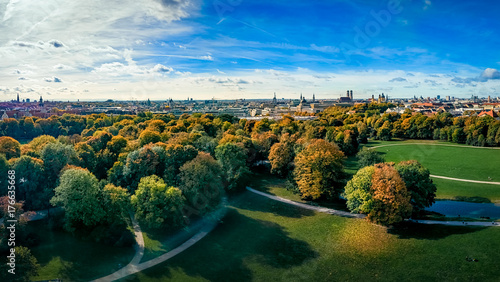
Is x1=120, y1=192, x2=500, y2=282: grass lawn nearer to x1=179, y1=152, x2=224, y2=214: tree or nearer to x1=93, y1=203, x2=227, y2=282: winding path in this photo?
x1=93, y1=203, x2=227, y2=282: winding path

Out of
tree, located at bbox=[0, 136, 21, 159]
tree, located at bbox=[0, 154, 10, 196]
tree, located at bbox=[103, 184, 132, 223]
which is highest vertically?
tree, located at bbox=[0, 136, 21, 159]

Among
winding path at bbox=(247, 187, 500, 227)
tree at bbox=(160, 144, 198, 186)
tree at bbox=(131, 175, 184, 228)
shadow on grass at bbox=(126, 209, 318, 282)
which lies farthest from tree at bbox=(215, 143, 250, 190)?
tree at bbox=(131, 175, 184, 228)

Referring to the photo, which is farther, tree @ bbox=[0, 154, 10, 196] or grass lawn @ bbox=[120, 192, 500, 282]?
tree @ bbox=[0, 154, 10, 196]

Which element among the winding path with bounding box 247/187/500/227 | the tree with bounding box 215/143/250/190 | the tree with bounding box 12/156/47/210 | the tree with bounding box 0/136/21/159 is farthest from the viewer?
the tree with bounding box 215/143/250/190

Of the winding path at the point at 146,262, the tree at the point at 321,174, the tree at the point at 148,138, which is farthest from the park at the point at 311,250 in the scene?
the tree at the point at 148,138

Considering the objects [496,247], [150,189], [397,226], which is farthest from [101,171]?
[496,247]

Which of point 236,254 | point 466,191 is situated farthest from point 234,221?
point 466,191
